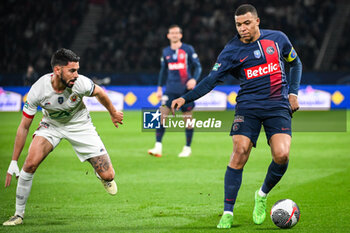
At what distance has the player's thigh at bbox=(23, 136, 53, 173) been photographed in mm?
5723

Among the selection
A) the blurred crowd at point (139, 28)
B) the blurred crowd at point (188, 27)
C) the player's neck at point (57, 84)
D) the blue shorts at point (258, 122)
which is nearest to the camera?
the blue shorts at point (258, 122)

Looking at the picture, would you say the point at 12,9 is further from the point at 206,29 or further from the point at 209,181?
the point at 209,181

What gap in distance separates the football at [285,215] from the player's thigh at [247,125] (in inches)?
28.1

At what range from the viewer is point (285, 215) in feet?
17.8

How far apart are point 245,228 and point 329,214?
3.85 feet

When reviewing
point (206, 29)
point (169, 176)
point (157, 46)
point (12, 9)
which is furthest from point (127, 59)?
point (169, 176)

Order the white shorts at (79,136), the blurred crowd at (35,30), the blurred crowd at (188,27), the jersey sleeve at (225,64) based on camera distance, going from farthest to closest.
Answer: the blurred crowd at (35,30)
the blurred crowd at (188,27)
the white shorts at (79,136)
the jersey sleeve at (225,64)

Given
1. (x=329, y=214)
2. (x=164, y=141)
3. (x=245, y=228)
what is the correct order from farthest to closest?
(x=164, y=141)
(x=329, y=214)
(x=245, y=228)

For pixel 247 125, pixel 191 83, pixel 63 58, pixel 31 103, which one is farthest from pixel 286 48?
pixel 191 83

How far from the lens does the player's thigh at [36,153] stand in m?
5.72

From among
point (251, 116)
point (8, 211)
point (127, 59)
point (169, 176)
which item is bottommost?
point (127, 59)

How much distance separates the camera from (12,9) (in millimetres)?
28031

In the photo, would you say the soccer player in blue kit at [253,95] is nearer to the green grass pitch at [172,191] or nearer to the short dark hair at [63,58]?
the green grass pitch at [172,191]

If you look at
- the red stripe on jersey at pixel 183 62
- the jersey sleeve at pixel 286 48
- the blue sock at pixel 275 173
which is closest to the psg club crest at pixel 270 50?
the jersey sleeve at pixel 286 48
